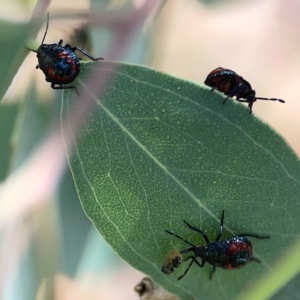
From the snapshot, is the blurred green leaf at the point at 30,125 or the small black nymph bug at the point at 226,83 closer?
the small black nymph bug at the point at 226,83

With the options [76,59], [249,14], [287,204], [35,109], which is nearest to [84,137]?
[76,59]

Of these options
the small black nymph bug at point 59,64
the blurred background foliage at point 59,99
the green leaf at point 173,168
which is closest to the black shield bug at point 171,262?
the green leaf at point 173,168

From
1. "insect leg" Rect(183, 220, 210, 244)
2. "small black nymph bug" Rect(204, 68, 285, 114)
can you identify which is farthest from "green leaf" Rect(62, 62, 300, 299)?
"small black nymph bug" Rect(204, 68, 285, 114)

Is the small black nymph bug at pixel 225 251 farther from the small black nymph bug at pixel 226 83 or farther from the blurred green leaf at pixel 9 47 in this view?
the blurred green leaf at pixel 9 47

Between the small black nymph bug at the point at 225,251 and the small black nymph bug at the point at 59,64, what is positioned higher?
the small black nymph bug at the point at 59,64

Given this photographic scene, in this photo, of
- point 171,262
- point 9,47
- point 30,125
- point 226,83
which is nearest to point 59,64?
point 9,47

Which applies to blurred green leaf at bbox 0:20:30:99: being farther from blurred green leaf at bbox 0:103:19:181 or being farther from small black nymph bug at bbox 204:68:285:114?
small black nymph bug at bbox 204:68:285:114
